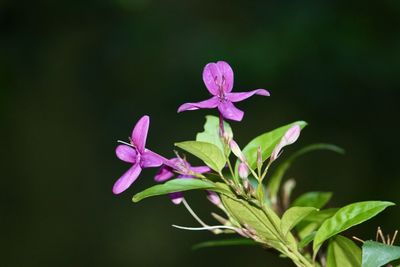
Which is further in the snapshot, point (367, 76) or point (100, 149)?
point (100, 149)

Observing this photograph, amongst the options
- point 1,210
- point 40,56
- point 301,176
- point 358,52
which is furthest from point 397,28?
point 1,210

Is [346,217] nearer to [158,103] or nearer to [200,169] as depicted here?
[200,169]

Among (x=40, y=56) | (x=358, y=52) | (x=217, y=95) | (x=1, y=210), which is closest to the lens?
(x=217, y=95)

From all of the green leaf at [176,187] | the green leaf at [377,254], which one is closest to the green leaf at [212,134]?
the green leaf at [176,187]

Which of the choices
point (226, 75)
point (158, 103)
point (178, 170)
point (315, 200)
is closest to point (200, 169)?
point (178, 170)

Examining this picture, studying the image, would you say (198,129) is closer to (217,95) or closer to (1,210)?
(1,210)
